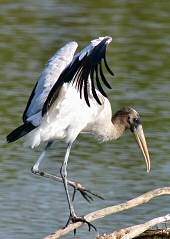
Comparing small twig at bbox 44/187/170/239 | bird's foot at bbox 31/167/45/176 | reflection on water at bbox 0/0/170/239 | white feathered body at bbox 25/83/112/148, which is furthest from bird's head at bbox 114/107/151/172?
small twig at bbox 44/187/170/239

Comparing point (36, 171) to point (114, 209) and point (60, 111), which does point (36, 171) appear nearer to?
point (60, 111)

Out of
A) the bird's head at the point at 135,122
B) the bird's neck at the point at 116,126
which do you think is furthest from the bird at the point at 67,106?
the bird's head at the point at 135,122

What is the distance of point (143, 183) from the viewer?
1272cm

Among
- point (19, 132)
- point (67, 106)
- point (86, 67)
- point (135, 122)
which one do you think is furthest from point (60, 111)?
point (135, 122)

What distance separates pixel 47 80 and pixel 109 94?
474cm

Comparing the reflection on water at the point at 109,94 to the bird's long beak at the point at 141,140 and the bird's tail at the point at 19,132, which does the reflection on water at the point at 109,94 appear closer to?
the bird's long beak at the point at 141,140

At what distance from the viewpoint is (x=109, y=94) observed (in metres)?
15.9

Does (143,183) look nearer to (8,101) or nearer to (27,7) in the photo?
(8,101)

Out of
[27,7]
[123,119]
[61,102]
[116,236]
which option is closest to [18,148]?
[123,119]

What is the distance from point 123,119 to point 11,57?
642 cm

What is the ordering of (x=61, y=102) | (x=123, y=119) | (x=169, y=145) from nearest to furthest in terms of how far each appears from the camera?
1. (x=61, y=102)
2. (x=123, y=119)
3. (x=169, y=145)

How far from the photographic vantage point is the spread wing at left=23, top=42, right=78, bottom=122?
1107 cm

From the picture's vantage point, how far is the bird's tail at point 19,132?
10695mm

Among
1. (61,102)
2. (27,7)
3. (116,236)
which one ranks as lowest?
(27,7)
